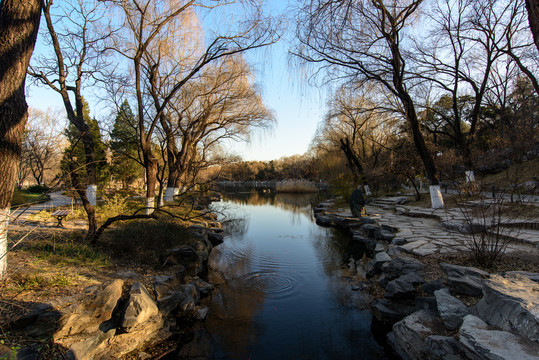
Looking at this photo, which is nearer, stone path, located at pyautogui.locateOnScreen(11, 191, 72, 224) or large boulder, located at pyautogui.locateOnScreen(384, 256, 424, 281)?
stone path, located at pyautogui.locateOnScreen(11, 191, 72, 224)

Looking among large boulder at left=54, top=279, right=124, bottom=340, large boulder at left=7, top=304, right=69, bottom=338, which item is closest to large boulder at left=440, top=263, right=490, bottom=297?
large boulder at left=54, top=279, right=124, bottom=340

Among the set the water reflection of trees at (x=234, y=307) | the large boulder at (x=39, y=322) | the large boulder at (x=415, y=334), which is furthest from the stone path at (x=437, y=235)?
the large boulder at (x=39, y=322)

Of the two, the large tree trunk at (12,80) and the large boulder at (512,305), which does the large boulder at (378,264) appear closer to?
the large boulder at (512,305)

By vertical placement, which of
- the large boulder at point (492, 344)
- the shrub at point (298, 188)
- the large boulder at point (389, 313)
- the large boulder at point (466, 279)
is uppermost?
the shrub at point (298, 188)

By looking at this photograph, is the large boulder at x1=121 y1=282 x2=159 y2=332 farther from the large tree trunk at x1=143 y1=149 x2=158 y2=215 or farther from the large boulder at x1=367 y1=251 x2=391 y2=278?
the large tree trunk at x1=143 y1=149 x2=158 y2=215

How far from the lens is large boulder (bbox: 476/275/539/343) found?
222cm

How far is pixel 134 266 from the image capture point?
4852 millimetres

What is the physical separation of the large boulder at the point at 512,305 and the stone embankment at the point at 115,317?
3.61 m

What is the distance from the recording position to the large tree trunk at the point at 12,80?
2947mm

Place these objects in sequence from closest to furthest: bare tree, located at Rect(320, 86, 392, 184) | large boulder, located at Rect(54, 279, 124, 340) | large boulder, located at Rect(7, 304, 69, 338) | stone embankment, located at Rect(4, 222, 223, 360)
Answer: large boulder, located at Rect(7, 304, 69, 338)
stone embankment, located at Rect(4, 222, 223, 360)
large boulder, located at Rect(54, 279, 124, 340)
bare tree, located at Rect(320, 86, 392, 184)

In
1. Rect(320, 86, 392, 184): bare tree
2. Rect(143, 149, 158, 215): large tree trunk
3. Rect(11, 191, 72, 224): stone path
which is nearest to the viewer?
Rect(11, 191, 72, 224): stone path

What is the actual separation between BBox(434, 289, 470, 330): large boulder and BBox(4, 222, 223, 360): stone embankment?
10.5 feet

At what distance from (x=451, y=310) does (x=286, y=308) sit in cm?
244

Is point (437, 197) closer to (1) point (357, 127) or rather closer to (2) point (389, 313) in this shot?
(2) point (389, 313)
